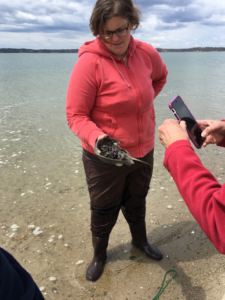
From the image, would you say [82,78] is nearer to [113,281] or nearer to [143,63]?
[143,63]

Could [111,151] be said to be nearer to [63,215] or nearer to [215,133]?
[215,133]

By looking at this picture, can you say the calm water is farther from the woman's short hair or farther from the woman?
the woman's short hair

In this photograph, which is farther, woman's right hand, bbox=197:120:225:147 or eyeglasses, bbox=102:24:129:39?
eyeglasses, bbox=102:24:129:39

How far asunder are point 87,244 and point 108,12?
9.64 feet

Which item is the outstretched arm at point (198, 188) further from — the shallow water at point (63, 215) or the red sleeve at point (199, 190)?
the shallow water at point (63, 215)

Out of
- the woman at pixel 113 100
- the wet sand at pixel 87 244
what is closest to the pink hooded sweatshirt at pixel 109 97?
the woman at pixel 113 100

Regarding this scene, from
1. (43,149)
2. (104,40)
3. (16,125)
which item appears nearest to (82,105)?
(104,40)

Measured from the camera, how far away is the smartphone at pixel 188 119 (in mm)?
2062

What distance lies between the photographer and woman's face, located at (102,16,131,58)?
84.7 inches

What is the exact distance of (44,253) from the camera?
3291 millimetres

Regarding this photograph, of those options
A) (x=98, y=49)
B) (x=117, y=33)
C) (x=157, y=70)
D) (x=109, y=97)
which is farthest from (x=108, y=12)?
(x=157, y=70)

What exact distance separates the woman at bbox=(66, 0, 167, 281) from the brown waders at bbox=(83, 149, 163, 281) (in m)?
0.01

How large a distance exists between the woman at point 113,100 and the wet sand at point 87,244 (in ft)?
2.38

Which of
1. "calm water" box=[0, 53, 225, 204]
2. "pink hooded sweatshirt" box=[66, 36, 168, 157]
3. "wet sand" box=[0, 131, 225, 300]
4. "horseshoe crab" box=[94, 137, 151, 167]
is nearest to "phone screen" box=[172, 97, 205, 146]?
"pink hooded sweatshirt" box=[66, 36, 168, 157]
